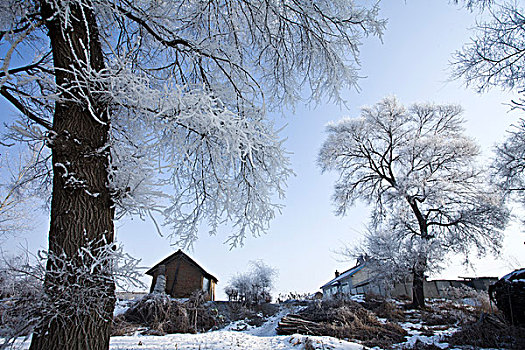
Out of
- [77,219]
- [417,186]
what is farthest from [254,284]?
[77,219]

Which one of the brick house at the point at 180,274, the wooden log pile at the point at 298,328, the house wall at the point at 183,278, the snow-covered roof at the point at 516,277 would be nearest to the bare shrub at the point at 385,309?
the wooden log pile at the point at 298,328

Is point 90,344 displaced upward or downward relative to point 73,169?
downward

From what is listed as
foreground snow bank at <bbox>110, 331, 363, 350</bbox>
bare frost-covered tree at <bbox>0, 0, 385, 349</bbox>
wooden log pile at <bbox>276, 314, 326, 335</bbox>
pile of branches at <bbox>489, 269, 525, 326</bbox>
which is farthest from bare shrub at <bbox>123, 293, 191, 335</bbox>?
pile of branches at <bbox>489, 269, 525, 326</bbox>

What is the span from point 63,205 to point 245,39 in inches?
121

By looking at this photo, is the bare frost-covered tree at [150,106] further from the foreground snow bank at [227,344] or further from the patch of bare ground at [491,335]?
the patch of bare ground at [491,335]

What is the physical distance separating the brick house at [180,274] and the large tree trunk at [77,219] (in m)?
20.2

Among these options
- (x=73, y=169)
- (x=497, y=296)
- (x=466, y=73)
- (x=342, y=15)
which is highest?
(x=466, y=73)

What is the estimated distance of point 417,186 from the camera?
488 inches

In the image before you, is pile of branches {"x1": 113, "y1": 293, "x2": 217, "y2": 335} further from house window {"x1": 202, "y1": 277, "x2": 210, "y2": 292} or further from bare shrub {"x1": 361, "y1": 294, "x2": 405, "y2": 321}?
house window {"x1": 202, "y1": 277, "x2": 210, "y2": 292}

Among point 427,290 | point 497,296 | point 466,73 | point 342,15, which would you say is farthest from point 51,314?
point 427,290

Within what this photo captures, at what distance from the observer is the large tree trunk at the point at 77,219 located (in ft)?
5.13

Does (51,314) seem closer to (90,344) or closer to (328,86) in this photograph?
(90,344)

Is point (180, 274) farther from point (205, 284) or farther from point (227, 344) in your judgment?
point (227, 344)

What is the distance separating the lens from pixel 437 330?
7.40 m
